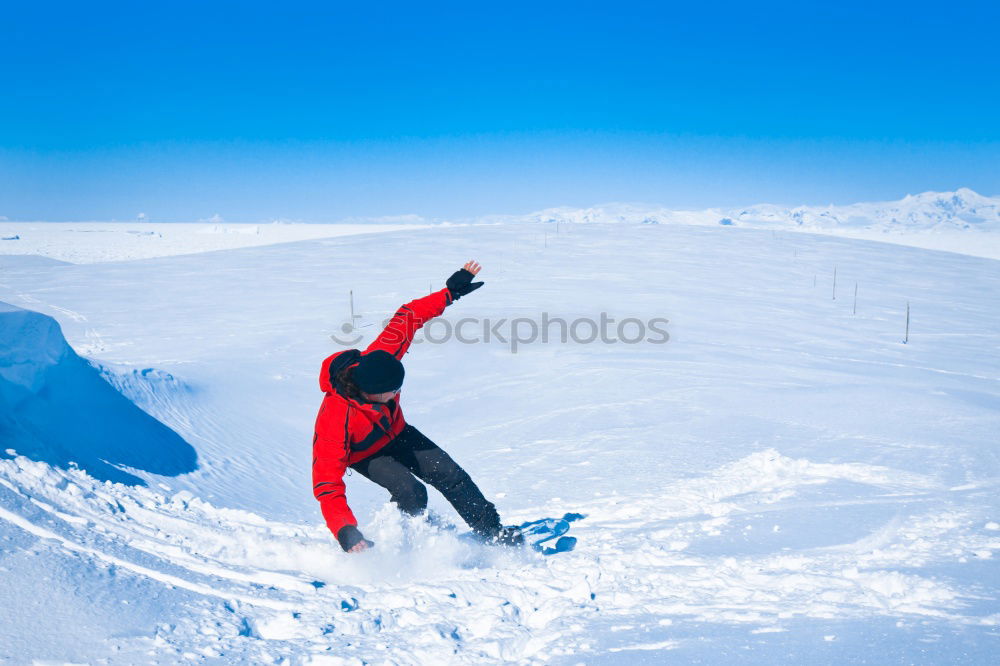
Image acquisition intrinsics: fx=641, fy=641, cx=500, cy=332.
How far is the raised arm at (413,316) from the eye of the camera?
3643 millimetres

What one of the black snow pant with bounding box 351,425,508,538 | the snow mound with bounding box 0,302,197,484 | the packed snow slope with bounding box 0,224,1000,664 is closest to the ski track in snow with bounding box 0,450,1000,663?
the packed snow slope with bounding box 0,224,1000,664

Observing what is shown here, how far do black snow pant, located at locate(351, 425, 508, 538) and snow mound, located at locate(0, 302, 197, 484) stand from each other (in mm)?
1808

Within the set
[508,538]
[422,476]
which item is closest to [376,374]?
[422,476]

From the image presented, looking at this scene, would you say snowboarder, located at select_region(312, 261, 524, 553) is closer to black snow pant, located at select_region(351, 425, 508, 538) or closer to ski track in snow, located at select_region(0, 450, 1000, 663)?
black snow pant, located at select_region(351, 425, 508, 538)

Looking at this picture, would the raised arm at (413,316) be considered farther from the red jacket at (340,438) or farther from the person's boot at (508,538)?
the person's boot at (508,538)

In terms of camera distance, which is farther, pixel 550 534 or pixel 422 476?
pixel 550 534

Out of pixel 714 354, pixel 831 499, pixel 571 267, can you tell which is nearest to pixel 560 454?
pixel 831 499

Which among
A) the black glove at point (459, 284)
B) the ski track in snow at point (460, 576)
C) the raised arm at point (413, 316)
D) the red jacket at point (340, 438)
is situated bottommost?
the ski track in snow at point (460, 576)

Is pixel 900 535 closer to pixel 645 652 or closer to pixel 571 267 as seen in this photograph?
pixel 645 652

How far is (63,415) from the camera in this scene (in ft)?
13.6

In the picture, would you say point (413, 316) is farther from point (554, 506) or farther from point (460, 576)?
point (554, 506)

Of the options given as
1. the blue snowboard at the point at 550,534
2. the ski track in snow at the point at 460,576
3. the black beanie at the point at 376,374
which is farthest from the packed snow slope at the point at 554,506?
the black beanie at the point at 376,374

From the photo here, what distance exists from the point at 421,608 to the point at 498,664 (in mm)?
468

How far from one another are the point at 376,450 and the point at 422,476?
0.97 ft
